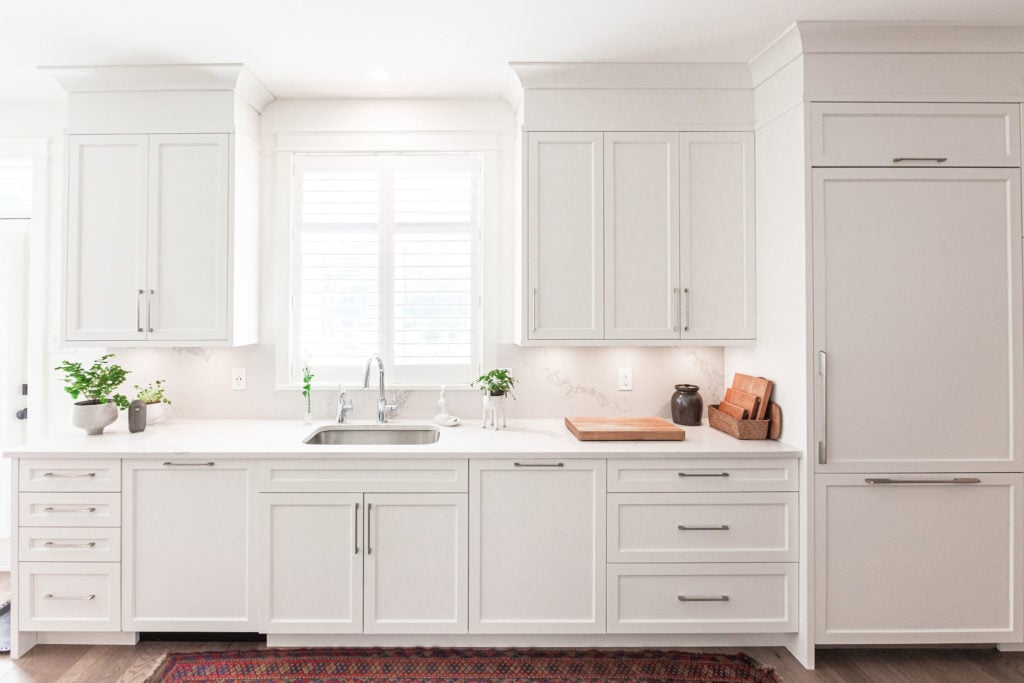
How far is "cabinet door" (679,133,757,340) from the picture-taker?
276cm

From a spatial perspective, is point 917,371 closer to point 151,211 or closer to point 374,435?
point 374,435

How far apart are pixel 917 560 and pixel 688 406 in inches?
42.9

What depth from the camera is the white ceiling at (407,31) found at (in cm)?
225

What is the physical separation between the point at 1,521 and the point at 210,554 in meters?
1.68

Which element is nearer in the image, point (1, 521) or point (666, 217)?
point (666, 217)

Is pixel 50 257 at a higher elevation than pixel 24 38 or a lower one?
lower

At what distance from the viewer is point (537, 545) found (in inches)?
96.5

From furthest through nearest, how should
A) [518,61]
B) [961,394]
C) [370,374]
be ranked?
[370,374], [518,61], [961,394]

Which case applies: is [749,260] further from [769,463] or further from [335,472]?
→ [335,472]

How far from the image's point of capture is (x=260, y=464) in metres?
2.44

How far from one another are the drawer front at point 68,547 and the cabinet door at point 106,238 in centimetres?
84

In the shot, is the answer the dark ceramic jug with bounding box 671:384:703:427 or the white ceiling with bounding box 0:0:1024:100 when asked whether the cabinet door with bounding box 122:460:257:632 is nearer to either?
the white ceiling with bounding box 0:0:1024:100

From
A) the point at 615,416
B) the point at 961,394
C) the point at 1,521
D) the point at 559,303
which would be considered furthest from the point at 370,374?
the point at 961,394

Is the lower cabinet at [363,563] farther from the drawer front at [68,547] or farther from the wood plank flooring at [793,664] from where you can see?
the drawer front at [68,547]
